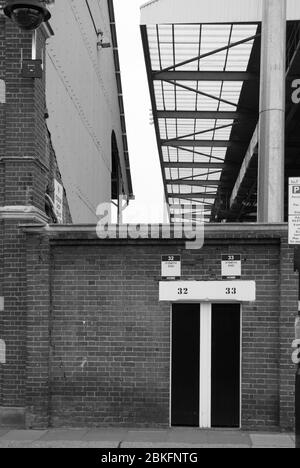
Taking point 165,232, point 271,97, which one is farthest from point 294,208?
point 271,97

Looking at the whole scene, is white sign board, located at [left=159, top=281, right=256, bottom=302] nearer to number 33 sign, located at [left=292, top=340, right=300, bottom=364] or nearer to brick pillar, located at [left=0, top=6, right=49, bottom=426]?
number 33 sign, located at [left=292, top=340, right=300, bottom=364]

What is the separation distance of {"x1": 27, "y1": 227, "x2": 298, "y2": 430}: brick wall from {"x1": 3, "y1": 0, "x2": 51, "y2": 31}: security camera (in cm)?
334

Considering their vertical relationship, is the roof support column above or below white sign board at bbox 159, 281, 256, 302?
above

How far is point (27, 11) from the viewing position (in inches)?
351

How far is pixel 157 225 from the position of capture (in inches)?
402

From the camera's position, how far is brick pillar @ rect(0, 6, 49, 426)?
10219 mm

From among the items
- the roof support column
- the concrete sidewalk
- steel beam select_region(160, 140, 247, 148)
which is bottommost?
the concrete sidewalk

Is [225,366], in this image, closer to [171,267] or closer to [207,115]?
[171,267]

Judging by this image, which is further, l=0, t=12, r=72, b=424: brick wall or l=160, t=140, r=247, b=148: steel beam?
l=160, t=140, r=247, b=148: steel beam

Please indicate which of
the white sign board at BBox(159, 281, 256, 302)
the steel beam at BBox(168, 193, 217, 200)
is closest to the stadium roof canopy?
the steel beam at BBox(168, 193, 217, 200)

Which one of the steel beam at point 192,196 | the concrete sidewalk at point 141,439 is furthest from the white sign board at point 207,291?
the steel beam at point 192,196

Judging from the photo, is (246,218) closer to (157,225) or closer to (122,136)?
(122,136)

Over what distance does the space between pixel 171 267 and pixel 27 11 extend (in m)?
4.43

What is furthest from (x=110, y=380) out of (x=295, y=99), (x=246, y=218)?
(x=246, y=218)
